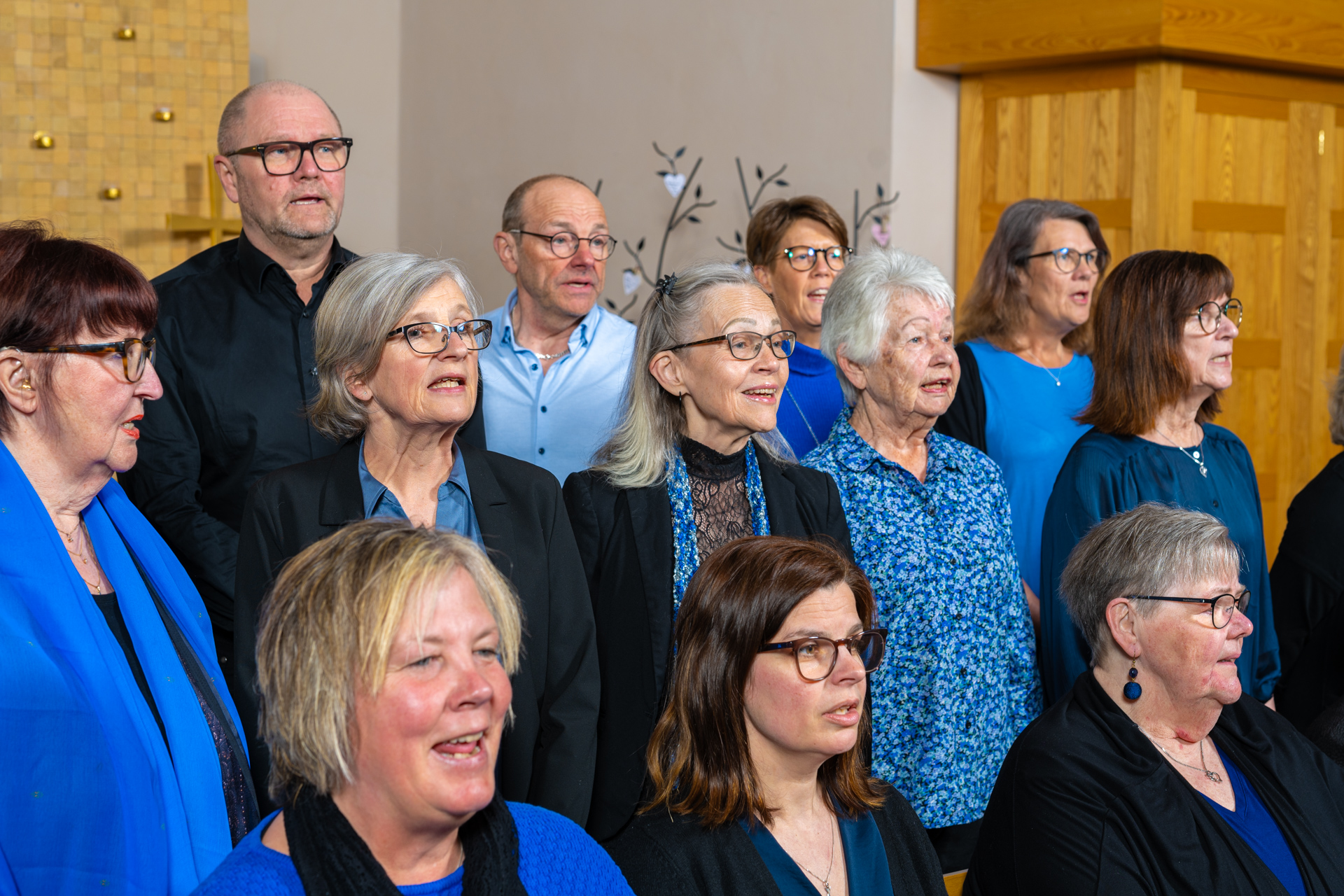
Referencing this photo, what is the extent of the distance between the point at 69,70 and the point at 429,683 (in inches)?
144

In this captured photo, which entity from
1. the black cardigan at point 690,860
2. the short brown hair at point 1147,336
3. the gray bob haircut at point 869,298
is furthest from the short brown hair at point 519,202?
the black cardigan at point 690,860

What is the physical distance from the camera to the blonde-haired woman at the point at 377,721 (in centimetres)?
141

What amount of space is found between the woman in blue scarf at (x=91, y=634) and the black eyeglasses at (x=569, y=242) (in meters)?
1.51

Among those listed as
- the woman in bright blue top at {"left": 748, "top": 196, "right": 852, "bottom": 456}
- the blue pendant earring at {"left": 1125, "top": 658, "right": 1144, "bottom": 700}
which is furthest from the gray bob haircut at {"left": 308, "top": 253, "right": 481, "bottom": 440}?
the woman in bright blue top at {"left": 748, "top": 196, "right": 852, "bottom": 456}

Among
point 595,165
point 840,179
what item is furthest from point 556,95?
point 840,179

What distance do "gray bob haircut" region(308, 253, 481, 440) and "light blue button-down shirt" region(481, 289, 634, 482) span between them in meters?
0.94

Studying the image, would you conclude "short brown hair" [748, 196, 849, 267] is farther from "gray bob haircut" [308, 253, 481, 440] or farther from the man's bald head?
"gray bob haircut" [308, 253, 481, 440]

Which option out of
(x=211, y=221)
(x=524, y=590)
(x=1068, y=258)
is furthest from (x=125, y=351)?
(x=211, y=221)

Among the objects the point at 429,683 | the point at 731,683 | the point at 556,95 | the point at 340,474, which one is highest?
the point at 556,95

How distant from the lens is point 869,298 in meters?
2.82

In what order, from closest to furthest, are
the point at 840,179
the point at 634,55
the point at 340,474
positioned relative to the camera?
the point at 340,474 < the point at 840,179 < the point at 634,55

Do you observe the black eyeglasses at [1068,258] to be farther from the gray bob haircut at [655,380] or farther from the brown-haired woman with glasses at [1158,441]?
the gray bob haircut at [655,380]

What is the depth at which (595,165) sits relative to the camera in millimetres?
5957

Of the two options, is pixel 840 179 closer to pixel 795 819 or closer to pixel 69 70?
pixel 69 70
